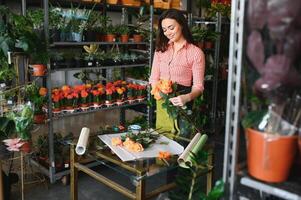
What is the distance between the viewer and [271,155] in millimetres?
756

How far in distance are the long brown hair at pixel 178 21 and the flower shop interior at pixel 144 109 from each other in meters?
0.22

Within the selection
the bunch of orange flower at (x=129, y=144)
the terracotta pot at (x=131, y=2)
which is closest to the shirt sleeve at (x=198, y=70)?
the bunch of orange flower at (x=129, y=144)

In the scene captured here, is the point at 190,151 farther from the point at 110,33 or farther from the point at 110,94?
the point at 110,33

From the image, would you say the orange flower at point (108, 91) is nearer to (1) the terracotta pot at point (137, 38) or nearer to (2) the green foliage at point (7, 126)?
(1) the terracotta pot at point (137, 38)

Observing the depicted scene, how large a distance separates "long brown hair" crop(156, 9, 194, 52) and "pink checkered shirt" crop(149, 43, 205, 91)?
5 centimetres

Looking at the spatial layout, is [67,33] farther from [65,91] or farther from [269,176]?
[269,176]

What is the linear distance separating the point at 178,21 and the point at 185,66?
0.32 meters

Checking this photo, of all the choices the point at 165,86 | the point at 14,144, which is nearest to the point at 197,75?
the point at 165,86

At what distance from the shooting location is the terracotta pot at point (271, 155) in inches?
29.5

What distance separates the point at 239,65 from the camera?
81cm

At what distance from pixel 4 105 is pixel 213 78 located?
295cm

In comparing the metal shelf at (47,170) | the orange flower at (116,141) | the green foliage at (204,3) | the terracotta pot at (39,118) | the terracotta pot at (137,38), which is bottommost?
the metal shelf at (47,170)

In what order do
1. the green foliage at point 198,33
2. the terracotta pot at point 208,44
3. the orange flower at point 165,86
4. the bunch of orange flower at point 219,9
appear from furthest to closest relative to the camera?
1. the bunch of orange flower at point 219,9
2. the terracotta pot at point 208,44
3. the green foliage at point 198,33
4. the orange flower at point 165,86

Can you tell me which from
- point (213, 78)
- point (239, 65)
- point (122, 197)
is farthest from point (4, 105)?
point (213, 78)
